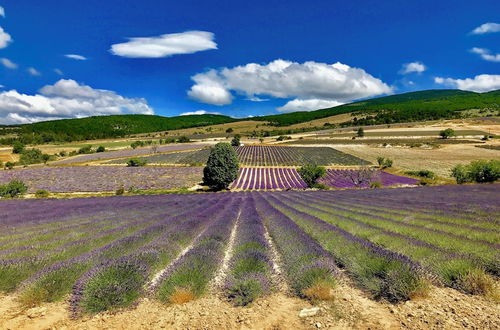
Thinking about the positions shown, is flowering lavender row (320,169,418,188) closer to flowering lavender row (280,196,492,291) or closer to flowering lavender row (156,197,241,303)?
flowering lavender row (280,196,492,291)

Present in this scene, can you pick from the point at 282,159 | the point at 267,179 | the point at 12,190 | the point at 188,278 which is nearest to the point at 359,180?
the point at 267,179

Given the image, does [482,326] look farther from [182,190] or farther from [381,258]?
[182,190]

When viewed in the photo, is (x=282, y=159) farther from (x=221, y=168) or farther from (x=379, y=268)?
(x=379, y=268)

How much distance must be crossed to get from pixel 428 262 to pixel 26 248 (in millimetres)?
9810

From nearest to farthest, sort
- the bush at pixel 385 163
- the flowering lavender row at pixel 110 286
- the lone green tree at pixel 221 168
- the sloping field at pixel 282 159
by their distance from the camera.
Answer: the flowering lavender row at pixel 110 286 < the lone green tree at pixel 221 168 < the bush at pixel 385 163 < the sloping field at pixel 282 159

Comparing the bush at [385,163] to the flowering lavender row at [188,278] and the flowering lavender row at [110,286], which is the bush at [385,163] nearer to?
the flowering lavender row at [188,278]

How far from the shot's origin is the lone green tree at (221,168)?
44.9 m

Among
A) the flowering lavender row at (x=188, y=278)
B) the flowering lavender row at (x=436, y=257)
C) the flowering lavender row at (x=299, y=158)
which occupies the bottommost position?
the flowering lavender row at (x=299, y=158)

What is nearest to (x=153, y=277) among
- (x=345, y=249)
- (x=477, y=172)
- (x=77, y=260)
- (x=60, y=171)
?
(x=77, y=260)

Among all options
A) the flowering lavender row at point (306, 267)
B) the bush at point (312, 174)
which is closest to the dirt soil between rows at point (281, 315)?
the flowering lavender row at point (306, 267)

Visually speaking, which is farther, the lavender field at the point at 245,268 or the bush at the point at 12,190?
the bush at the point at 12,190

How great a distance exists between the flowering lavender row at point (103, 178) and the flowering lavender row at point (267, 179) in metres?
10.3

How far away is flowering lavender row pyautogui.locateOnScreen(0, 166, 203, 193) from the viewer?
48.6 m

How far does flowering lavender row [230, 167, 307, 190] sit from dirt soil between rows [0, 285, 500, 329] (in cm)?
4184
